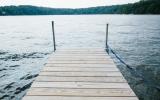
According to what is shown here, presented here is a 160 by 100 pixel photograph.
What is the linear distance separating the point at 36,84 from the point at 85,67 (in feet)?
7.16

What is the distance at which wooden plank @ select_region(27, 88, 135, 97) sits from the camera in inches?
200

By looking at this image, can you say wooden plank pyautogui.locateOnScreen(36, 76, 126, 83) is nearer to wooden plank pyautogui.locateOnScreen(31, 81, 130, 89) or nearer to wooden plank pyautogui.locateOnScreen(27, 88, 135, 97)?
wooden plank pyautogui.locateOnScreen(31, 81, 130, 89)

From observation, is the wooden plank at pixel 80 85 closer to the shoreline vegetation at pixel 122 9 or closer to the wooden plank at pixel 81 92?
Answer: the wooden plank at pixel 81 92

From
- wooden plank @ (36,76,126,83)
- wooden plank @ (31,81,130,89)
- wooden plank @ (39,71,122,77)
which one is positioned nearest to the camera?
wooden plank @ (31,81,130,89)

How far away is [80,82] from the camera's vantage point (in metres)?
5.89

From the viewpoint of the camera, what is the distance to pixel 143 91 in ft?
31.2

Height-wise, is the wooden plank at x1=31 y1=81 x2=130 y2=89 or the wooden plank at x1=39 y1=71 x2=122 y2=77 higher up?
the wooden plank at x1=39 y1=71 x2=122 y2=77

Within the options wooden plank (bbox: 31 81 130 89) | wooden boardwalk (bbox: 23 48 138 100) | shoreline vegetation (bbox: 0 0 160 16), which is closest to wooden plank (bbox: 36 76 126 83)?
wooden boardwalk (bbox: 23 48 138 100)

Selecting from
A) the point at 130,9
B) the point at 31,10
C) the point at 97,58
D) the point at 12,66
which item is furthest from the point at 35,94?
the point at 31,10

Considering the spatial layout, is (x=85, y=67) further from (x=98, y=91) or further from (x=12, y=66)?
(x=12, y=66)

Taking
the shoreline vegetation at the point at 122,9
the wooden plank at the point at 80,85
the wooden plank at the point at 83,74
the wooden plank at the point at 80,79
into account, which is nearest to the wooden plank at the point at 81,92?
the wooden plank at the point at 80,85

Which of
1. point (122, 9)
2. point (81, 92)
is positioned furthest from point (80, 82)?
point (122, 9)

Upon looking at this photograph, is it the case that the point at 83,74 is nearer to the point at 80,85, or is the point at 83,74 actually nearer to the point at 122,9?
the point at 80,85

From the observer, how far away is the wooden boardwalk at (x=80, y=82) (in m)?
5.03
